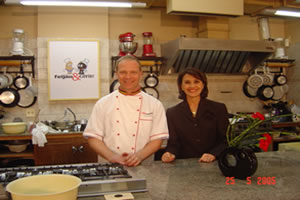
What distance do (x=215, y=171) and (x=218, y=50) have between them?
2.95 metres

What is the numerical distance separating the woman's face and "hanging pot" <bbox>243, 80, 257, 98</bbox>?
2.90 meters

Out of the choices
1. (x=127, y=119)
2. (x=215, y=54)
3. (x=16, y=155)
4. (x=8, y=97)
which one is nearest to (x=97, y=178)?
(x=127, y=119)

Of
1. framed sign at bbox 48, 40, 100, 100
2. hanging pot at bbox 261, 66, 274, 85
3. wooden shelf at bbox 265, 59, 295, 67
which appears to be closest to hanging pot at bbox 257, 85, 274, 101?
hanging pot at bbox 261, 66, 274, 85

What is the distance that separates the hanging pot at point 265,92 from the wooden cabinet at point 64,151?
3001 mm

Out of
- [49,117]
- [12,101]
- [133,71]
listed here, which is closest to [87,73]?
[49,117]

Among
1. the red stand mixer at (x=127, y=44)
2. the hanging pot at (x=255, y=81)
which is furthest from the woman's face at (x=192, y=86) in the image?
the hanging pot at (x=255, y=81)

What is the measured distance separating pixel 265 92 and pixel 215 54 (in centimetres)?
120

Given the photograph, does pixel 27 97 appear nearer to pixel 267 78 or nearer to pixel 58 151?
pixel 58 151

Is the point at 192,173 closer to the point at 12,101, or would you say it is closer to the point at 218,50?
the point at 218,50

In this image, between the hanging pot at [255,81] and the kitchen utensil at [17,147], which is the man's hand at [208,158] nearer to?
the kitchen utensil at [17,147]

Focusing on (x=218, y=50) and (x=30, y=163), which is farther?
(x=218, y=50)

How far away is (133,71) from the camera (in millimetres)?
2203

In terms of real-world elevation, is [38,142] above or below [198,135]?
below

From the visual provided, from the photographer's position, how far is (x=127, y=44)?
14.1 ft
